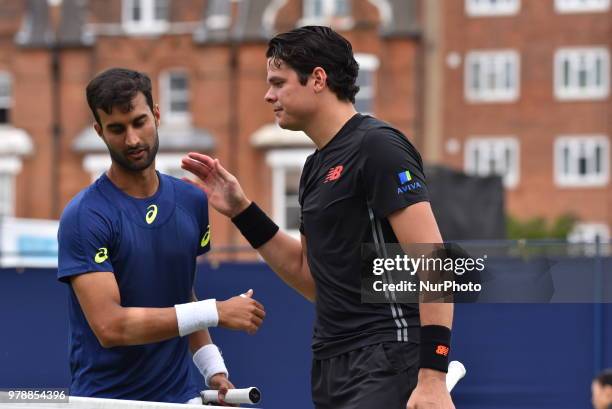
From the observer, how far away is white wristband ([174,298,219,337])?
483cm

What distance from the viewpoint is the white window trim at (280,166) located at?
46.3m

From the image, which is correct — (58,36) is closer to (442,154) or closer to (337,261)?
(442,154)

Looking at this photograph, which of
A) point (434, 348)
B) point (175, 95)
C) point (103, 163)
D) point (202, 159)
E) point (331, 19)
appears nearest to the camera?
point (434, 348)

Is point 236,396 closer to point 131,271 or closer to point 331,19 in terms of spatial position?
point 131,271

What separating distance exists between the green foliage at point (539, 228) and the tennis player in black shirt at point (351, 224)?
39.8 meters

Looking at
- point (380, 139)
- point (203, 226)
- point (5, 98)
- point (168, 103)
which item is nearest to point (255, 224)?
point (203, 226)

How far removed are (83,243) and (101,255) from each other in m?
0.08

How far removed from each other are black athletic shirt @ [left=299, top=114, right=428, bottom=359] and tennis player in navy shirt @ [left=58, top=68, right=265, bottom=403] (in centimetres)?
42

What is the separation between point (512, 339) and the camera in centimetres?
1181

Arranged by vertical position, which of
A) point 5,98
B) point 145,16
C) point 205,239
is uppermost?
point 145,16

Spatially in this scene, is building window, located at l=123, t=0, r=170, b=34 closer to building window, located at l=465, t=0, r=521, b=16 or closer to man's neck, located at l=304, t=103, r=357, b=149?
building window, located at l=465, t=0, r=521, b=16

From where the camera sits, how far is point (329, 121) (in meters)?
4.74

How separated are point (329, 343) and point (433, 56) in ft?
144

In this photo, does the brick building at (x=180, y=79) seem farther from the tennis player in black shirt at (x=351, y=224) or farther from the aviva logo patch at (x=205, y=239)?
the tennis player in black shirt at (x=351, y=224)
